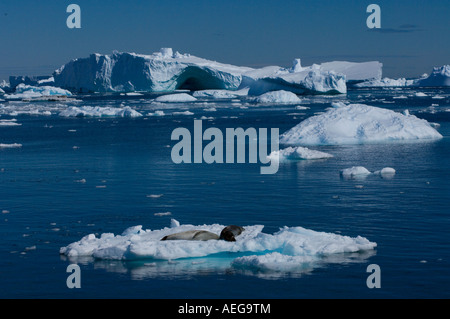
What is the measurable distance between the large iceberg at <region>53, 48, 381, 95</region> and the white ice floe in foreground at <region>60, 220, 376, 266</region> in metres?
51.8

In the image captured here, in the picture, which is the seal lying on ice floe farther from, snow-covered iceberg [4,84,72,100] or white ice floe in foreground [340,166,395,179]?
snow-covered iceberg [4,84,72,100]

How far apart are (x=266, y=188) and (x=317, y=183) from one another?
4.04ft

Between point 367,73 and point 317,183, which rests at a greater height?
point 367,73

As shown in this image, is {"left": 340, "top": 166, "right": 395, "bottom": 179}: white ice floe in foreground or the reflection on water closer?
the reflection on water

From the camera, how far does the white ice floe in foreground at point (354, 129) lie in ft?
73.3

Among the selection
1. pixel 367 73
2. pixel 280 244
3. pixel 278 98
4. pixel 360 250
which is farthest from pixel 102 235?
pixel 367 73

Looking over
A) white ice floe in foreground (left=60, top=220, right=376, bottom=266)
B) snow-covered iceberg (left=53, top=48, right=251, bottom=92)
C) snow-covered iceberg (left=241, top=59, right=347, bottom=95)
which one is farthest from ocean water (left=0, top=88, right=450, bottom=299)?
snow-covered iceberg (left=53, top=48, right=251, bottom=92)

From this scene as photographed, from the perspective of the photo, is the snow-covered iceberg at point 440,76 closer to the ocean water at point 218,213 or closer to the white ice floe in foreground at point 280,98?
the white ice floe in foreground at point 280,98

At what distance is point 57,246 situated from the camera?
9508mm

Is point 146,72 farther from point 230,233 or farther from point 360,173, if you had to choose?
point 230,233

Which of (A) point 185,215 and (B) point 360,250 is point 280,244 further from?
(A) point 185,215

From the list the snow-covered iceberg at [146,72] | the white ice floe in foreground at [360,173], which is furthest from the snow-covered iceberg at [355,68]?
the white ice floe in foreground at [360,173]

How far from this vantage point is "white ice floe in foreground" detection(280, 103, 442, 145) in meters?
22.3

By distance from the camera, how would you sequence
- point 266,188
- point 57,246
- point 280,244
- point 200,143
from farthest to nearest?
point 200,143
point 266,188
point 57,246
point 280,244
